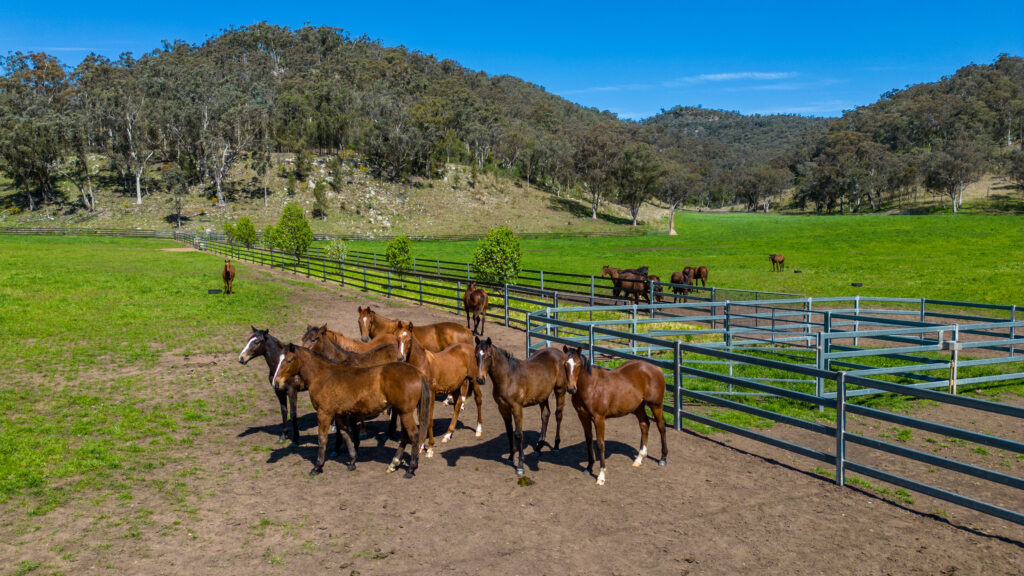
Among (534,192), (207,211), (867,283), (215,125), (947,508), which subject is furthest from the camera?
(534,192)

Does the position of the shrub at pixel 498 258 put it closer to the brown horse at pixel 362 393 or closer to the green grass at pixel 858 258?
the green grass at pixel 858 258

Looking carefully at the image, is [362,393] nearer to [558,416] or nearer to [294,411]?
Answer: [294,411]

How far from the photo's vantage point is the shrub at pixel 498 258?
25078mm

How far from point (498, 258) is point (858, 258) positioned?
100 feet

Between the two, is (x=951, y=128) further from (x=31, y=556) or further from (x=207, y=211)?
(x=31, y=556)

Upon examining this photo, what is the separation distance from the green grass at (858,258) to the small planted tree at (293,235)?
1134 cm

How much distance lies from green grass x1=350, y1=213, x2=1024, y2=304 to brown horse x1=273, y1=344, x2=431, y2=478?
77.9ft

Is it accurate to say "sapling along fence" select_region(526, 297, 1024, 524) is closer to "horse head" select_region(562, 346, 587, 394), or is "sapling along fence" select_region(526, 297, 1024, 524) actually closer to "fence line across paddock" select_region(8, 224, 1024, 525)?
"fence line across paddock" select_region(8, 224, 1024, 525)

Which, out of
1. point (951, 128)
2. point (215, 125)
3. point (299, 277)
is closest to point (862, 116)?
point (951, 128)

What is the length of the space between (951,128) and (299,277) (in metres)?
151

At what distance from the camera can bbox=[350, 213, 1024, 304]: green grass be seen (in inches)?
1105

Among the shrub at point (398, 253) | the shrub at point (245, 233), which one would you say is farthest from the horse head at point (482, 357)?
the shrub at point (245, 233)

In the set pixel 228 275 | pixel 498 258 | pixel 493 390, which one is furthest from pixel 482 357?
pixel 228 275

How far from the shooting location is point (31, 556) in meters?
5.12
